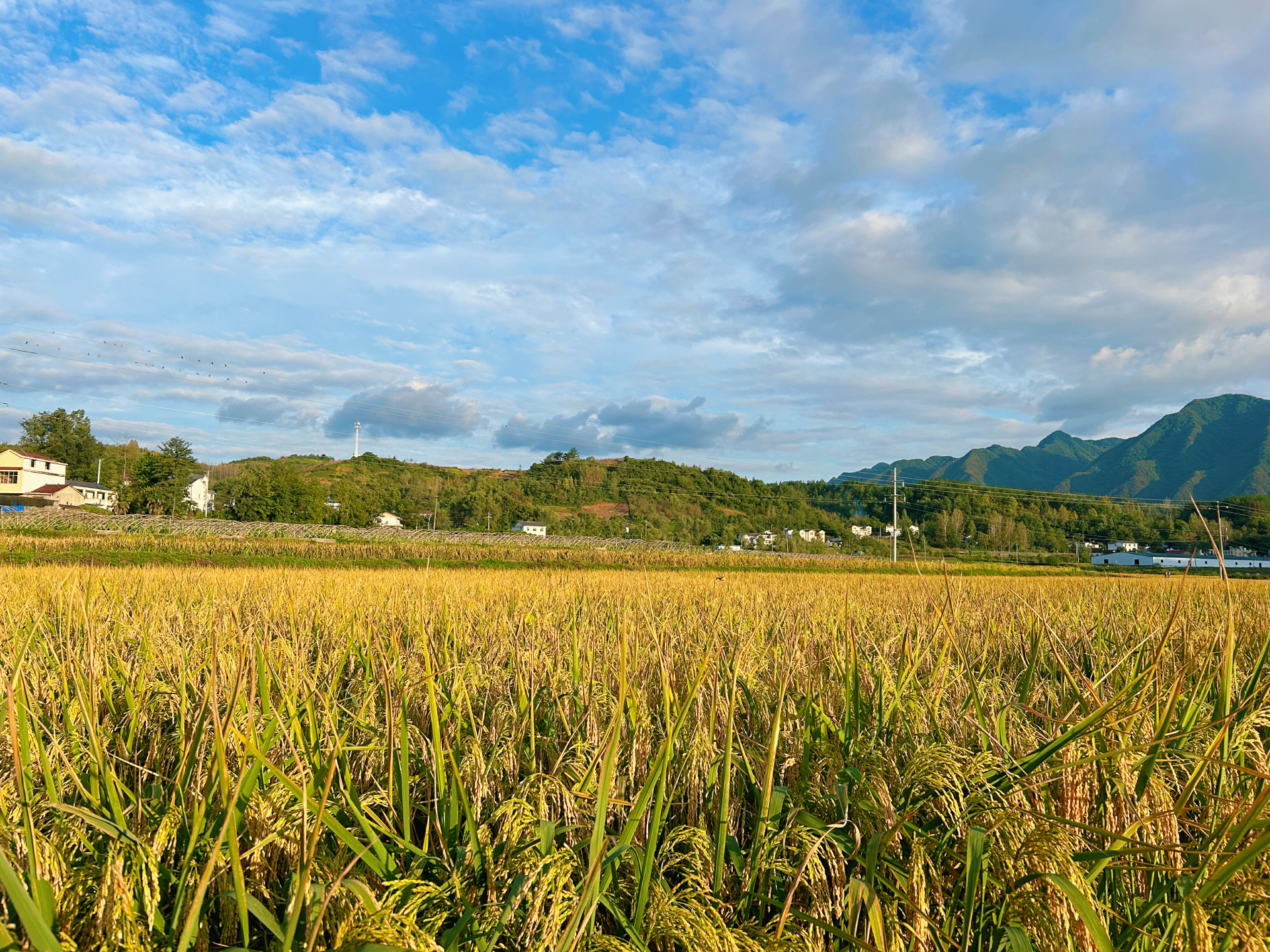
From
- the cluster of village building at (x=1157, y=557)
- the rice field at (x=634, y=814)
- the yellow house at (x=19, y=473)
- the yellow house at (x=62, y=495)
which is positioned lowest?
the cluster of village building at (x=1157, y=557)

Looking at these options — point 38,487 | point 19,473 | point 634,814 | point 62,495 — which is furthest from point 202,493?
point 634,814

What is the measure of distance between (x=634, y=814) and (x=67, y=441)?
111 meters

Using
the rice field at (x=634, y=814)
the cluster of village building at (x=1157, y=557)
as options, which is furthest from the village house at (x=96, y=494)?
the cluster of village building at (x=1157, y=557)

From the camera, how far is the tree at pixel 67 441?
272 feet

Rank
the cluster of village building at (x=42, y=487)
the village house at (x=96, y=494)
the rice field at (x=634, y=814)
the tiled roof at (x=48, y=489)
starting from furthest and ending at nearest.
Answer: the village house at (x=96, y=494) → the tiled roof at (x=48, y=489) → the cluster of village building at (x=42, y=487) → the rice field at (x=634, y=814)

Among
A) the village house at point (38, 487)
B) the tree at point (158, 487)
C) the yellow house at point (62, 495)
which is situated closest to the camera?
the tree at point (158, 487)

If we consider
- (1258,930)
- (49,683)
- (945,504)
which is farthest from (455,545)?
(945,504)

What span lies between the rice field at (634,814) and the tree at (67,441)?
10546 cm

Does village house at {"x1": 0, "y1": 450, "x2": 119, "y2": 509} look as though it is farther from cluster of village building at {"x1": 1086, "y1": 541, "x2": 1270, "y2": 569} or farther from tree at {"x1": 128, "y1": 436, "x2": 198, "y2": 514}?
cluster of village building at {"x1": 1086, "y1": 541, "x2": 1270, "y2": 569}

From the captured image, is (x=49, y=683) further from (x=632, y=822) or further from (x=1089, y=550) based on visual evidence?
(x=1089, y=550)

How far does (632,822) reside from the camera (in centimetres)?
136

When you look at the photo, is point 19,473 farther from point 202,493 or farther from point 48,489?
point 202,493

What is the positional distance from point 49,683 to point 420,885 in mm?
2434

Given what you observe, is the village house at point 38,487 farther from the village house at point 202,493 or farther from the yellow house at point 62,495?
the village house at point 202,493
